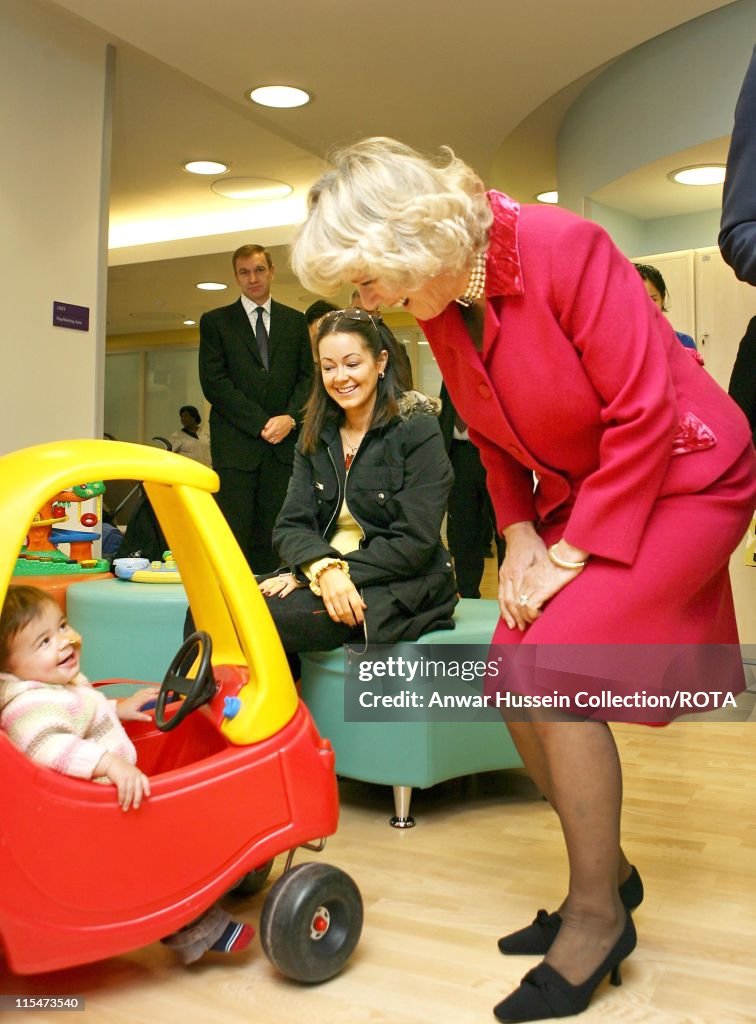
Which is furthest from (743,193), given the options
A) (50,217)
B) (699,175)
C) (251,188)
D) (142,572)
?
(251,188)

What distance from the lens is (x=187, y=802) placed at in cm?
144

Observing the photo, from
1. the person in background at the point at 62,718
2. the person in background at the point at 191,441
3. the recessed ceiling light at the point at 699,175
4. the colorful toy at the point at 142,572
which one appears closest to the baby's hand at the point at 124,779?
the person in background at the point at 62,718

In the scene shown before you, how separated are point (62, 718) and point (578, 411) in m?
0.86

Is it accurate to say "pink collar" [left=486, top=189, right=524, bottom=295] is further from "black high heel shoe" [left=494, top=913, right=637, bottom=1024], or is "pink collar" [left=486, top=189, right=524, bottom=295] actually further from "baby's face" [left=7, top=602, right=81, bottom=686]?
"black high heel shoe" [left=494, top=913, right=637, bottom=1024]

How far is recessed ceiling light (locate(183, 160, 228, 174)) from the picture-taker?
6492mm

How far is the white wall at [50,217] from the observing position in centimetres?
405

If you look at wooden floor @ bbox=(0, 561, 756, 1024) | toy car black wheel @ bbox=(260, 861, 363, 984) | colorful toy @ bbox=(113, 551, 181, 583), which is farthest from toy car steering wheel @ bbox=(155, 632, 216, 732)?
colorful toy @ bbox=(113, 551, 181, 583)

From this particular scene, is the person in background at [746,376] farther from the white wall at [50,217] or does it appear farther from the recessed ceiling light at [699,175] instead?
the white wall at [50,217]

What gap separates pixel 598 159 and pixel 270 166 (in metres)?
2.40

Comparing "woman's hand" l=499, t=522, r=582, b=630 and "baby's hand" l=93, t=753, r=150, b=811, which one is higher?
"woman's hand" l=499, t=522, r=582, b=630

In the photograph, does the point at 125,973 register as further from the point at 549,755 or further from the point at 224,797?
the point at 549,755

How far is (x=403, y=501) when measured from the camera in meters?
2.34

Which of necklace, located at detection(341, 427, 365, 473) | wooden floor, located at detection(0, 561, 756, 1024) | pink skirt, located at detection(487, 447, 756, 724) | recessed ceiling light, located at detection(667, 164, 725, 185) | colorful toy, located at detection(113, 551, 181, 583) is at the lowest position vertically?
wooden floor, located at detection(0, 561, 756, 1024)

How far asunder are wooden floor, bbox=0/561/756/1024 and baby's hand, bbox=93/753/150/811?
12.6 inches
